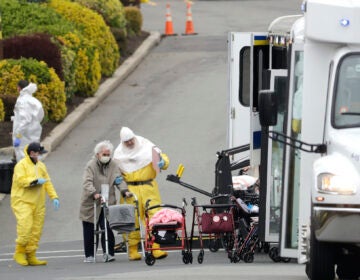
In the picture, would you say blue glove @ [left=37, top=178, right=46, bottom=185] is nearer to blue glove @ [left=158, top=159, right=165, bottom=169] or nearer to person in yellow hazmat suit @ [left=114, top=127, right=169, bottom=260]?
person in yellow hazmat suit @ [left=114, top=127, right=169, bottom=260]

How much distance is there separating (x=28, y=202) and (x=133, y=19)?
18.7m

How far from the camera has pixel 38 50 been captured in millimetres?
26125

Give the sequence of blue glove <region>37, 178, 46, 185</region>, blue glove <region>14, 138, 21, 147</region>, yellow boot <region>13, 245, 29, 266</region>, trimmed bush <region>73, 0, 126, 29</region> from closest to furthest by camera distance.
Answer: blue glove <region>37, 178, 46, 185</region> < yellow boot <region>13, 245, 29, 266</region> < blue glove <region>14, 138, 21, 147</region> < trimmed bush <region>73, 0, 126, 29</region>

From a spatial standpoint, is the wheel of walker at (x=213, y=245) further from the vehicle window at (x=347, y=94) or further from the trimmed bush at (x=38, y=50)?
the trimmed bush at (x=38, y=50)

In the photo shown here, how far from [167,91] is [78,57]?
2.88 m

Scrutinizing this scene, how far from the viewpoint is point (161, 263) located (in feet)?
52.9

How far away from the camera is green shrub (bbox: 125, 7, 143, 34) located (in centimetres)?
3453

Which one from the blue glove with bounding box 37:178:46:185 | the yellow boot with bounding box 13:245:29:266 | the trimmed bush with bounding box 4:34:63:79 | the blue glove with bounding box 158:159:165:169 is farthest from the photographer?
the trimmed bush with bounding box 4:34:63:79

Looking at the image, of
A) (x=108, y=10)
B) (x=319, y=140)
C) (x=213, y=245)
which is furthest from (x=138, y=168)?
(x=108, y=10)

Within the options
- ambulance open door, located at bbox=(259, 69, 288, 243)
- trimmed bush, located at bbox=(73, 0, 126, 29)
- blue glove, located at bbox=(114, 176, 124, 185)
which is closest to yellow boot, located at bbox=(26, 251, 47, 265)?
blue glove, located at bbox=(114, 176, 124, 185)

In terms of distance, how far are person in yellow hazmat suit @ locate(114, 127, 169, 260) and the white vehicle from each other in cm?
298

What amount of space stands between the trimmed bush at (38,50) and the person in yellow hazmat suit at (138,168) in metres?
9.48

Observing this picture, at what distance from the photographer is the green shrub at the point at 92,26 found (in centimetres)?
2920

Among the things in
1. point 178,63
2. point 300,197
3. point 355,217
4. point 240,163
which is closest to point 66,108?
point 178,63
